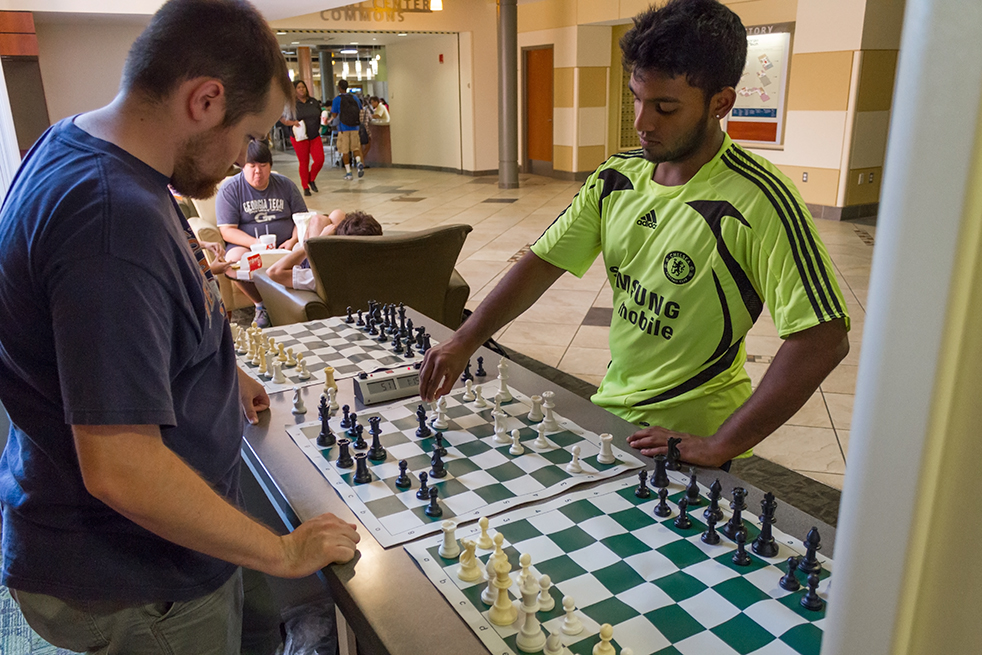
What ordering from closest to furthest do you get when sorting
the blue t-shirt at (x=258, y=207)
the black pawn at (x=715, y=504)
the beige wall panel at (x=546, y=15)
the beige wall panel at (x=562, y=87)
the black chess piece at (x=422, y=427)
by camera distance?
the black pawn at (x=715, y=504) < the black chess piece at (x=422, y=427) < the blue t-shirt at (x=258, y=207) < the beige wall panel at (x=546, y=15) < the beige wall panel at (x=562, y=87)

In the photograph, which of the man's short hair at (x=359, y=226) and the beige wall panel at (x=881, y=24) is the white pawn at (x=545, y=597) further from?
the beige wall panel at (x=881, y=24)

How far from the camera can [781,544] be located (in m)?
1.30

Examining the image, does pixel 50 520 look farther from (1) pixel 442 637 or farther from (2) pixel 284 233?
(2) pixel 284 233

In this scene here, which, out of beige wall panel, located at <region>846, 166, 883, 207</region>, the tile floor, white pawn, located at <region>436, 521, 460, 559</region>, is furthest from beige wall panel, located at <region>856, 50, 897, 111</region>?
white pawn, located at <region>436, 521, 460, 559</region>

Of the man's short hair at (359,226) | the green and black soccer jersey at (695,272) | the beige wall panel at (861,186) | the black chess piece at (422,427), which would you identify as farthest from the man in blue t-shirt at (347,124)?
the black chess piece at (422,427)

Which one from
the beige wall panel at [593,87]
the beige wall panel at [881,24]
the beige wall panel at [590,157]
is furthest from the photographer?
the beige wall panel at [590,157]

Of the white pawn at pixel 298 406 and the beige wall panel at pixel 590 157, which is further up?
the white pawn at pixel 298 406

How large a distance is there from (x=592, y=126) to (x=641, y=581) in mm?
12643

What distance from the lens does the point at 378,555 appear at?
1.30 meters

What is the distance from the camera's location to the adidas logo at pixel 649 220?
1.82 metres

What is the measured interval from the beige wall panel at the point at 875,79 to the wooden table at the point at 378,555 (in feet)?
27.6

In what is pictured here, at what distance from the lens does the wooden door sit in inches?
538

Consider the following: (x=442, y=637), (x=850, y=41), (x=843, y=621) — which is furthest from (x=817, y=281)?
(x=850, y=41)

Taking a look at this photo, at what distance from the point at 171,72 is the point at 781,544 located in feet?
4.35
